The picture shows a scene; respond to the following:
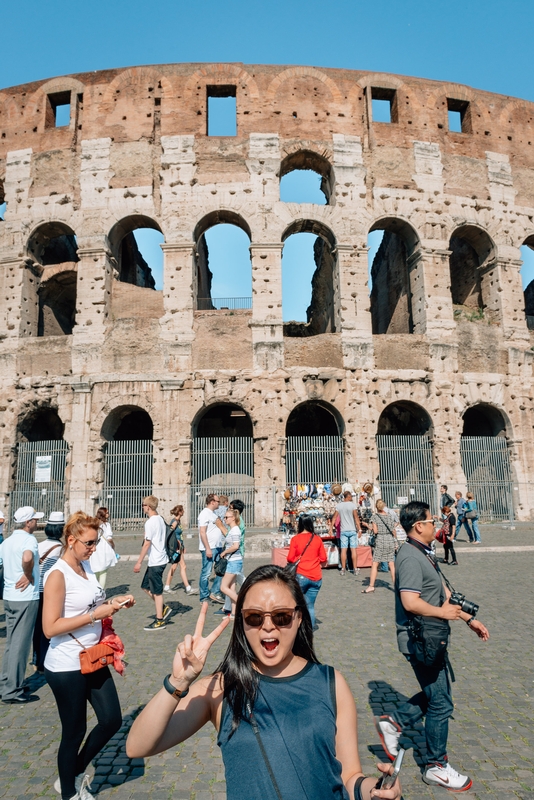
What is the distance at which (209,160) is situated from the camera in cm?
1681

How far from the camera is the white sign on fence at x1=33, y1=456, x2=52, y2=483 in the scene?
50.4 ft

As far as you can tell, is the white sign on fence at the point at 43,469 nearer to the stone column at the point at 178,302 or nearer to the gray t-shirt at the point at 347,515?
the stone column at the point at 178,302

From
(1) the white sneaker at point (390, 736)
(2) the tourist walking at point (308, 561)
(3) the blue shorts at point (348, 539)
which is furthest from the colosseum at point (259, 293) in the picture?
(1) the white sneaker at point (390, 736)

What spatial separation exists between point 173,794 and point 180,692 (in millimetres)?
1859

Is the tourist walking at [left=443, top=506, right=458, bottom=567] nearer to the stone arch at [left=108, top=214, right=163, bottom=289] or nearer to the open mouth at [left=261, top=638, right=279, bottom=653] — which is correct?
the open mouth at [left=261, top=638, right=279, bottom=653]

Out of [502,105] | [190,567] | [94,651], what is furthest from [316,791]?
[502,105]

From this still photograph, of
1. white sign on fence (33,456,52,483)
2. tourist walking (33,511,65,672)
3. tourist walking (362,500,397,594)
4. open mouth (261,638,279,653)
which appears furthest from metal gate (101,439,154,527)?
open mouth (261,638,279,653)

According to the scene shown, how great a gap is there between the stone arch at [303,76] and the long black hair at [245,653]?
18720 mm

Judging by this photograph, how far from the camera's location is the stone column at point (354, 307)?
52.0 ft

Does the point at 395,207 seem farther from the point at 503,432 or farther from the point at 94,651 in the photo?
the point at 94,651

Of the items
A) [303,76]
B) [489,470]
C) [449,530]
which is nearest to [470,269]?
[489,470]

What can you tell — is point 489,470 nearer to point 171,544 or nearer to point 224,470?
point 224,470

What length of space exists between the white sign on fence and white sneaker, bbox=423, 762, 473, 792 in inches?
572

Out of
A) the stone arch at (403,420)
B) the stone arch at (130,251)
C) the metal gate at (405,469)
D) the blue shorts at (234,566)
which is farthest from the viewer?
the stone arch at (130,251)
